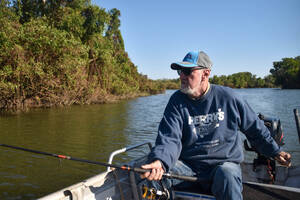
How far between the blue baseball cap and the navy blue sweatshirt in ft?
0.88

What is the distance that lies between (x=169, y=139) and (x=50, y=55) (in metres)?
15.0

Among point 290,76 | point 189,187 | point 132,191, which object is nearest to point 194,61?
point 189,187

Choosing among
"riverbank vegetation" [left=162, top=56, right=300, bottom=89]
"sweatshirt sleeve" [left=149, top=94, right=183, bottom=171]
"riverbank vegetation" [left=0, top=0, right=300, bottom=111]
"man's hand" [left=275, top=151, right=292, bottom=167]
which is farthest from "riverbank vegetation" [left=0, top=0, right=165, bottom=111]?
"riverbank vegetation" [left=162, top=56, right=300, bottom=89]

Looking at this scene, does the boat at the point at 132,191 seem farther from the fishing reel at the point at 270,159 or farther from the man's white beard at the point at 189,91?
the fishing reel at the point at 270,159

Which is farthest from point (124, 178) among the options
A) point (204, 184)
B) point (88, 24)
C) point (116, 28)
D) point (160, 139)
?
point (116, 28)

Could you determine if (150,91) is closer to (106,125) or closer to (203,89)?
(106,125)

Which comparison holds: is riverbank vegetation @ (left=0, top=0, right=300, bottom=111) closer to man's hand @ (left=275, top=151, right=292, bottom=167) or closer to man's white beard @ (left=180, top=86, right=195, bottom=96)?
man's white beard @ (left=180, top=86, right=195, bottom=96)

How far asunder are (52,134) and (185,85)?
9060 mm

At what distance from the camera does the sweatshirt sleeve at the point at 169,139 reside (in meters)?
2.24

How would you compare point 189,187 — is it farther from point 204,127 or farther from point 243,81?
point 243,81

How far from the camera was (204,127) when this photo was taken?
2.49m

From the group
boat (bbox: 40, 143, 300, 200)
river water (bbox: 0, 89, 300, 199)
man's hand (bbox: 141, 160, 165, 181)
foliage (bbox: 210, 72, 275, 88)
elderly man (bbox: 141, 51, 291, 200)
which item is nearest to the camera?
man's hand (bbox: 141, 160, 165, 181)

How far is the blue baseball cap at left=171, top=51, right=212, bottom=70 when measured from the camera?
8.29ft

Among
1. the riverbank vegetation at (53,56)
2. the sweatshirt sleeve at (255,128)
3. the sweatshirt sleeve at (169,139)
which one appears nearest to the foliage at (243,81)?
the riverbank vegetation at (53,56)
